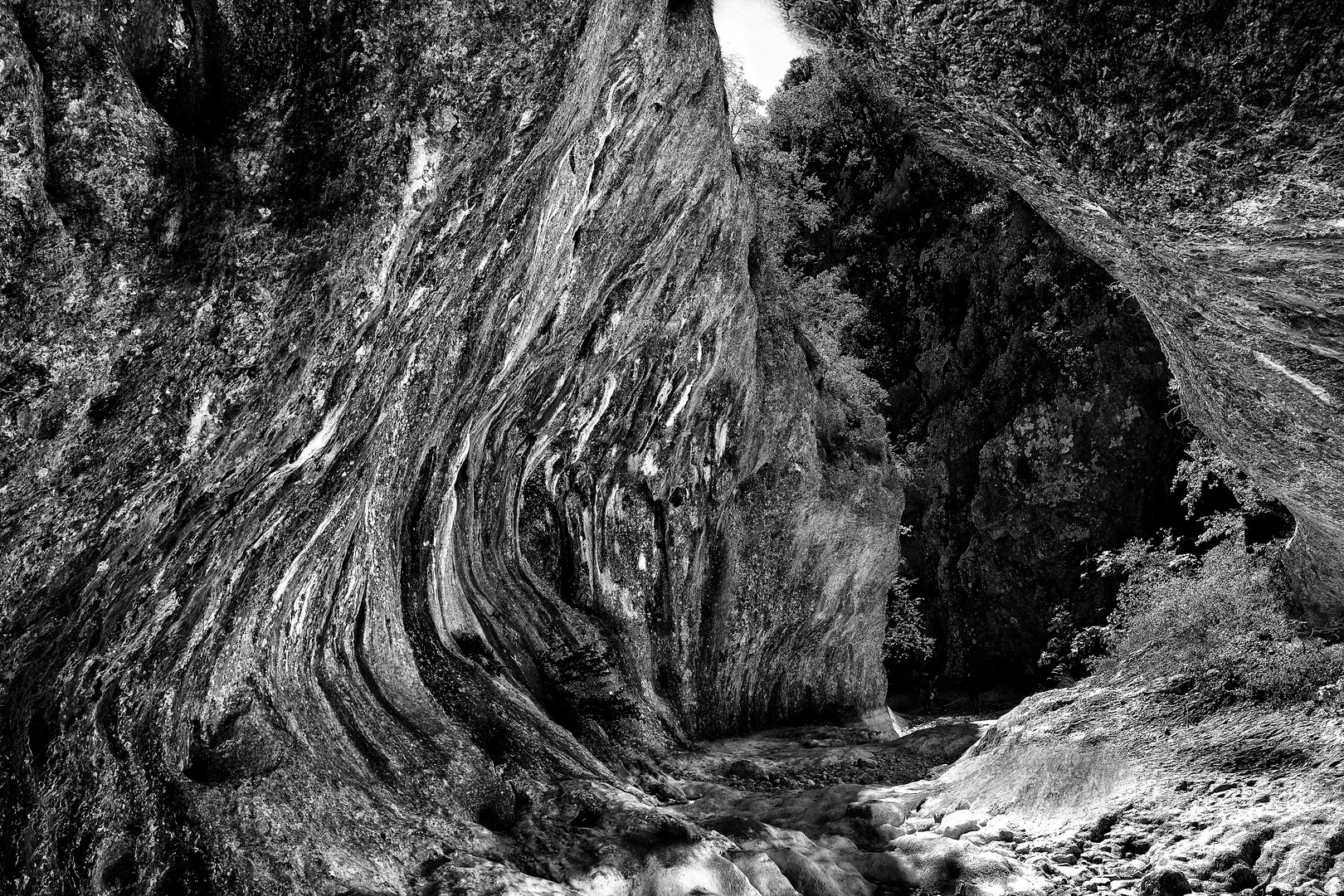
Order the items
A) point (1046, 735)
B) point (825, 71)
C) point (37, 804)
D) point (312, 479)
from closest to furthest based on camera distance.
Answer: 1. point (37, 804)
2. point (312, 479)
3. point (1046, 735)
4. point (825, 71)

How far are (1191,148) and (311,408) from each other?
628 centimetres

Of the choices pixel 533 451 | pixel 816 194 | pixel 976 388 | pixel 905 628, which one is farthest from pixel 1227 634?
pixel 816 194

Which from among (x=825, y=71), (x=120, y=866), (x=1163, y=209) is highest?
(x=825, y=71)

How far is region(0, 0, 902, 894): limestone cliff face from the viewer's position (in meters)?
4.62

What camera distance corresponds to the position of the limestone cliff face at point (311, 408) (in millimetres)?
4617

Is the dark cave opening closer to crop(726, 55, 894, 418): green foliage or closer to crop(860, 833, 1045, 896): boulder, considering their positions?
crop(726, 55, 894, 418): green foliage

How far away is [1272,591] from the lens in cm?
1077

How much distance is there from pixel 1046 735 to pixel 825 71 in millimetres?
22591

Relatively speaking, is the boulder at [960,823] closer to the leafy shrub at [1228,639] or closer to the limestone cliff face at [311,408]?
the leafy shrub at [1228,639]

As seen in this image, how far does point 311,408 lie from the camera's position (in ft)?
20.7

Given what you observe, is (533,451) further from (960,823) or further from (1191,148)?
(1191,148)

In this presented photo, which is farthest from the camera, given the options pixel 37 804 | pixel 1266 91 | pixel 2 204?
pixel 1266 91

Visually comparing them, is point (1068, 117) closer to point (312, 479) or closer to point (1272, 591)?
point (312, 479)

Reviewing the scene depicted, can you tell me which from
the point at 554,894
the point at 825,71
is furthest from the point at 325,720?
the point at 825,71
